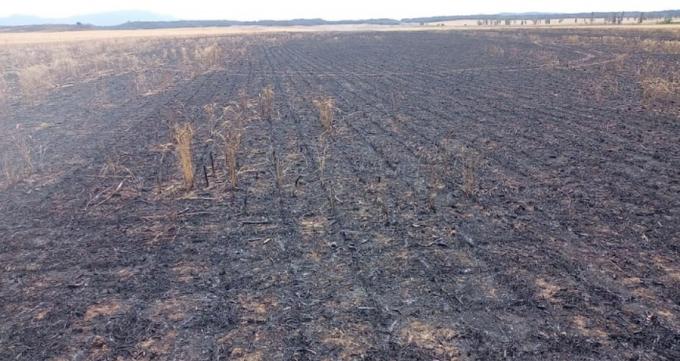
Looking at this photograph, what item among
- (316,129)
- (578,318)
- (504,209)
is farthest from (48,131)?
(578,318)

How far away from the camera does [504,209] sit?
611cm

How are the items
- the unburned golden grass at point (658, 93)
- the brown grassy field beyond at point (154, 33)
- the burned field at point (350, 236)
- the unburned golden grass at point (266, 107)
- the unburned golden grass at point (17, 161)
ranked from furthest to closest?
the brown grassy field beyond at point (154, 33), the unburned golden grass at point (658, 93), the unburned golden grass at point (266, 107), the unburned golden grass at point (17, 161), the burned field at point (350, 236)

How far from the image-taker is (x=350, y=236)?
17.9 feet

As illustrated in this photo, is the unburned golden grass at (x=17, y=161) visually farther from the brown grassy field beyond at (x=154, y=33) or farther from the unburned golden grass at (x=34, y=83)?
the brown grassy field beyond at (x=154, y=33)

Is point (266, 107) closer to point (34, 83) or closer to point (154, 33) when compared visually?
point (34, 83)

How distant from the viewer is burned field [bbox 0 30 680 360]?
3.79m

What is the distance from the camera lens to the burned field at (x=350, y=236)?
3.79m

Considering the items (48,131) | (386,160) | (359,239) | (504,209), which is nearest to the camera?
(359,239)

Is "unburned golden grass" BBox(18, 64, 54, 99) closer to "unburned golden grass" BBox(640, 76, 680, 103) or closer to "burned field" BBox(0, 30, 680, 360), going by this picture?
"burned field" BBox(0, 30, 680, 360)

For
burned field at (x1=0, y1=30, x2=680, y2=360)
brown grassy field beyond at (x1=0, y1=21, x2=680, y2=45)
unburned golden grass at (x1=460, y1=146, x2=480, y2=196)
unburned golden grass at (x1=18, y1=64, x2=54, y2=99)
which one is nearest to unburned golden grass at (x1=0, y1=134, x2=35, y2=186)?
burned field at (x1=0, y1=30, x2=680, y2=360)

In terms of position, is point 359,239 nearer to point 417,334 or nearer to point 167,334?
point 417,334

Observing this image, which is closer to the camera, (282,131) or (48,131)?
(282,131)

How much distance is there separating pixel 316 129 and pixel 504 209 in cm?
532

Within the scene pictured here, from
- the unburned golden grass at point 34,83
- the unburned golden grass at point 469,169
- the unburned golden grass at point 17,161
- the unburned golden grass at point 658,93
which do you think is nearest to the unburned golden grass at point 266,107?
the unburned golden grass at point 17,161
